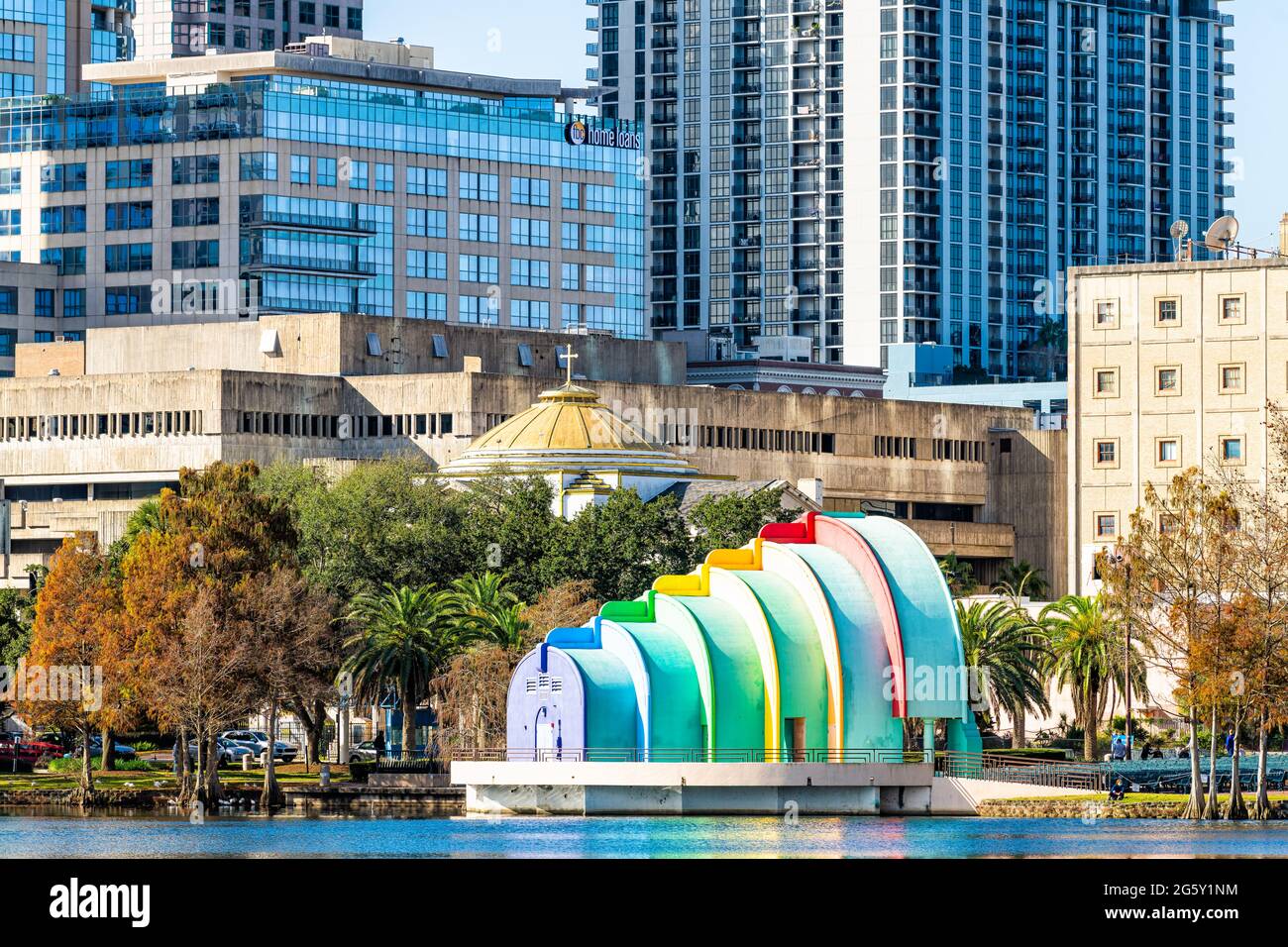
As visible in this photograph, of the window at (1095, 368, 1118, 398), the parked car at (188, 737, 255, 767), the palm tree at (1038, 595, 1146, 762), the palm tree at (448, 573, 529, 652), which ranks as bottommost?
the parked car at (188, 737, 255, 767)

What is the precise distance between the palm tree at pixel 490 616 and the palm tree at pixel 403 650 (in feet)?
2.15

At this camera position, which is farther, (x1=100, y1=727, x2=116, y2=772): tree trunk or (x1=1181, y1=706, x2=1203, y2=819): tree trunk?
(x1=100, y1=727, x2=116, y2=772): tree trunk

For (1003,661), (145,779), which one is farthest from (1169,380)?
(145,779)

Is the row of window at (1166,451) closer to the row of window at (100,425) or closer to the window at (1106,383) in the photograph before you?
the window at (1106,383)

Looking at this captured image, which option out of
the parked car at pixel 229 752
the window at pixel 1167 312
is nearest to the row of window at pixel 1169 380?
the window at pixel 1167 312

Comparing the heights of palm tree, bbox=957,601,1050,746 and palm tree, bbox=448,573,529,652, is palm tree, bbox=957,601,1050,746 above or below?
below

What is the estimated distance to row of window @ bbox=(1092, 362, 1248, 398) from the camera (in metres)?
175

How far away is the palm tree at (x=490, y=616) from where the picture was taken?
383ft

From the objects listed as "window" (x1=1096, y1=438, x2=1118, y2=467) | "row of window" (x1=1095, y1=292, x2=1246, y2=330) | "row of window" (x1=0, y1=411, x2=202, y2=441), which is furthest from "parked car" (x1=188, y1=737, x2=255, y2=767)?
"row of window" (x1=1095, y1=292, x2=1246, y2=330)

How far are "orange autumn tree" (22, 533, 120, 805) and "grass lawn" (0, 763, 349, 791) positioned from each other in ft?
4.08

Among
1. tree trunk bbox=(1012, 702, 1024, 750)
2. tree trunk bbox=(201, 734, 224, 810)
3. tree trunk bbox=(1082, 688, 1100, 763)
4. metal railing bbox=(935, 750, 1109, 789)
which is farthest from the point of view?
tree trunk bbox=(1082, 688, 1100, 763)

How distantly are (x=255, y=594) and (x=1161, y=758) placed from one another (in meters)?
39.2

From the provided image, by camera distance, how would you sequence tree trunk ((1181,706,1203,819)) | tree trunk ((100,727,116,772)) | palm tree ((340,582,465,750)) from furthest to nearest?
1. tree trunk ((100,727,116,772))
2. palm tree ((340,582,465,750))
3. tree trunk ((1181,706,1203,819))

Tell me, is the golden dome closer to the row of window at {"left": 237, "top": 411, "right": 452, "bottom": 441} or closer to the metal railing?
the row of window at {"left": 237, "top": 411, "right": 452, "bottom": 441}
